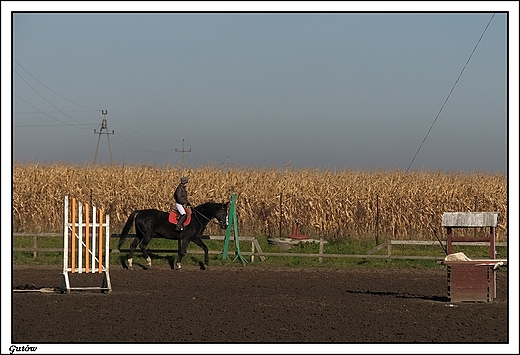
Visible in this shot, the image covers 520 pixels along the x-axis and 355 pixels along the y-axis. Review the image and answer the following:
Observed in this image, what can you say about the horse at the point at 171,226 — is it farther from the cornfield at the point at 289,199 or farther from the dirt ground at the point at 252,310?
the cornfield at the point at 289,199

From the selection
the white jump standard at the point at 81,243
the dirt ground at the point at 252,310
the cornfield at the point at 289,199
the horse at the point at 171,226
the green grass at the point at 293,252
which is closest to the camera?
the dirt ground at the point at 252,310

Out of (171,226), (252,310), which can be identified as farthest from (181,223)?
(252,310)

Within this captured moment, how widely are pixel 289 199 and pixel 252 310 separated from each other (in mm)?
15182

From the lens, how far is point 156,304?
14.4 metres

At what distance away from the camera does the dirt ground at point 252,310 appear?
1127 cm

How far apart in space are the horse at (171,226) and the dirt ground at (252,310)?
1.30m

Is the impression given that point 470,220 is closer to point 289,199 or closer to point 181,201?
point 181,201

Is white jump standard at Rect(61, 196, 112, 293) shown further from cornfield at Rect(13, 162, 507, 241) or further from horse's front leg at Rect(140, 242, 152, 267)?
cornfield at Rect(13, 162, 507, 241)

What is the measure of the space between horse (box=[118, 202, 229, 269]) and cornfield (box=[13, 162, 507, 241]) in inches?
247

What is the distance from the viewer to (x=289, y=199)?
94.6ft

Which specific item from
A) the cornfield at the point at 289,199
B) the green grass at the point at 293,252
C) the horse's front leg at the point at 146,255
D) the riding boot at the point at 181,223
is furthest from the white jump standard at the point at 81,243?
the cornfield at the point at 289,199

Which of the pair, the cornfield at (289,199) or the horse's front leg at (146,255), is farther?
the cornfield at (289,199)

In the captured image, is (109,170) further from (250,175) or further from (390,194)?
(390,194)

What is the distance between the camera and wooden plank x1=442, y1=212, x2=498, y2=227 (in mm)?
15758
